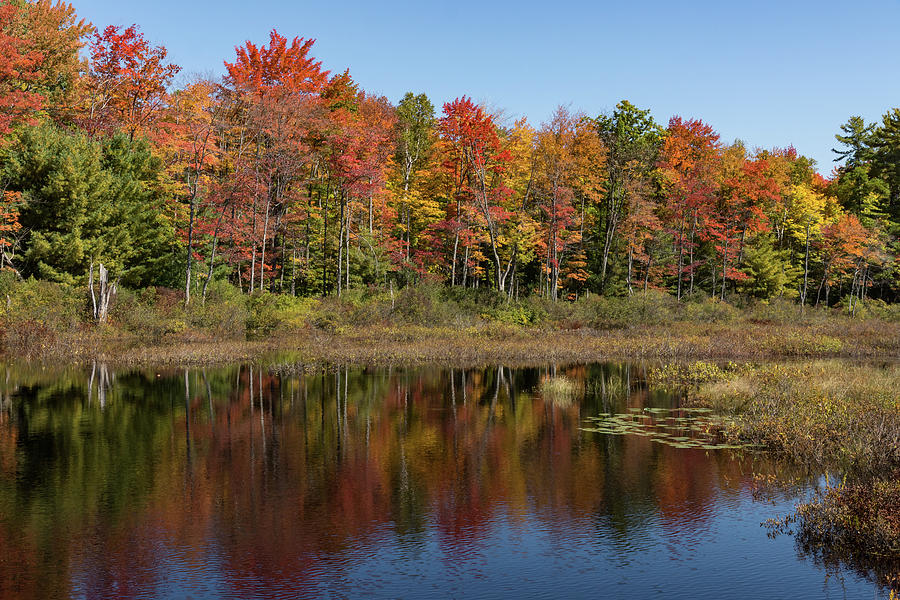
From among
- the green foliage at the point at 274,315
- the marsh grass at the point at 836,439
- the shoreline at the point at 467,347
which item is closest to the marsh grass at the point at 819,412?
the marsh grass at the point at 836,439

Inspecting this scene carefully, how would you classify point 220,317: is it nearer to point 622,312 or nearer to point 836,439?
point 622,312

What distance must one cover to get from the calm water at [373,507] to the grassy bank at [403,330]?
45.4 ft

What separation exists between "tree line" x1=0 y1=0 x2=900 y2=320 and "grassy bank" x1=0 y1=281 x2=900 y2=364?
238 cm

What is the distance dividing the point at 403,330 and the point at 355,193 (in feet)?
40.8

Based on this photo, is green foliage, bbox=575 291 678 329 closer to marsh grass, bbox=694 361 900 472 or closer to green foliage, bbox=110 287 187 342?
marsh grass, bbox=694 361 900 472

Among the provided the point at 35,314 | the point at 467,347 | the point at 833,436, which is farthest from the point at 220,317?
the point at 833,436

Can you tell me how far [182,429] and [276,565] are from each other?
35.3 ft

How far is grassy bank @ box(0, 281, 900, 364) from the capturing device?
122 ft

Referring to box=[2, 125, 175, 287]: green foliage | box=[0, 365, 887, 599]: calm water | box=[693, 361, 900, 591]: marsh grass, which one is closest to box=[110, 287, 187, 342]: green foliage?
box=[2, 125, 175, 287]: green foliage

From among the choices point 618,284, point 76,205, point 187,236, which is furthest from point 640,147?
point 76,205

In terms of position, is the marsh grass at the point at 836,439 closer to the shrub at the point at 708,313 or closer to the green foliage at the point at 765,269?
the shrub at the point at 708,313

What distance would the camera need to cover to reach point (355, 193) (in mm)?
51625

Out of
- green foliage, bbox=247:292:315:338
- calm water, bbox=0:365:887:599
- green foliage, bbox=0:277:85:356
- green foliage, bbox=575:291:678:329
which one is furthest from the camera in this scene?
green foliage, bbox=575:291:678:329

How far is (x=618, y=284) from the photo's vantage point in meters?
63.4
